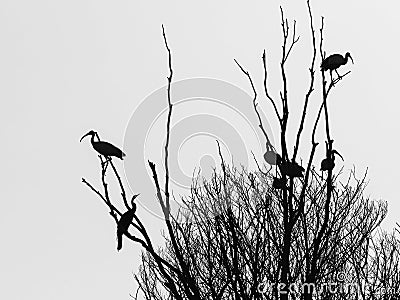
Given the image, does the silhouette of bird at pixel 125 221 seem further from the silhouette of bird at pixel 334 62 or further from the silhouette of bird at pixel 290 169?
the silhouette of bird at pixel 334 62

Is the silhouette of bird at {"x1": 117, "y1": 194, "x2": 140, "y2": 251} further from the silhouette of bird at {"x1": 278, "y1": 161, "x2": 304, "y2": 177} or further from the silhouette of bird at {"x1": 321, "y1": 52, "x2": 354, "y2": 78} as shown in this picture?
the silhouette of bird at {"x1": 321, "y1": 52, "x2": 354, "y2": 78}

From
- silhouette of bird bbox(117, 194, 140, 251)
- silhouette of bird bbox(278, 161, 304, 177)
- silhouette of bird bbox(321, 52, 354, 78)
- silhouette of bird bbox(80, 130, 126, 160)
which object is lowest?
silhouette of bird bbox(117, 194, 140, 251)

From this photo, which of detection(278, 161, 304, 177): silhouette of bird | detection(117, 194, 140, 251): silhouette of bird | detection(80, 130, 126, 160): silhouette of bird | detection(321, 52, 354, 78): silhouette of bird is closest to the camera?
detection(117, 194, 140, 251): silhouette of bird

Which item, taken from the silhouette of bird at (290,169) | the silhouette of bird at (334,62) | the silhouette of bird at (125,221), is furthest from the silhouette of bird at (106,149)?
the silhouette of bird at (334,62)

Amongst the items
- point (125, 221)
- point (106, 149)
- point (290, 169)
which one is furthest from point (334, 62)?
point (125, 221)

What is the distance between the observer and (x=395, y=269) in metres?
10.8

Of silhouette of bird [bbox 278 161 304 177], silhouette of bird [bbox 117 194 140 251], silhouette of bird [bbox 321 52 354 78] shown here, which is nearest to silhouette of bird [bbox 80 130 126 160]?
silhouette of bird [bbox 117 194 140 251]

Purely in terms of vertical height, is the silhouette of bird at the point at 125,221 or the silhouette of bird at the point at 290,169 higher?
the silhouette of bird at the point at 290,169

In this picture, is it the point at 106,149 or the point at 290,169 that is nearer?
the point at 290,169

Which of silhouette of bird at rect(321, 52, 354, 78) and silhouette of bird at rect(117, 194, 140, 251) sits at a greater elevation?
silhouette of bird at rect(321, 52, 354, 78)

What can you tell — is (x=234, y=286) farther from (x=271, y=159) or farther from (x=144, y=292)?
(x=144, y=292)

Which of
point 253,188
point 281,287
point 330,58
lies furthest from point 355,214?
point 281,287

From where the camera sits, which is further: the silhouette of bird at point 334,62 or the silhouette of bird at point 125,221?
the silhouette of bird at point 334,62

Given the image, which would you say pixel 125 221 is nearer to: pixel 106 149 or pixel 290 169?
pixel 106 149
